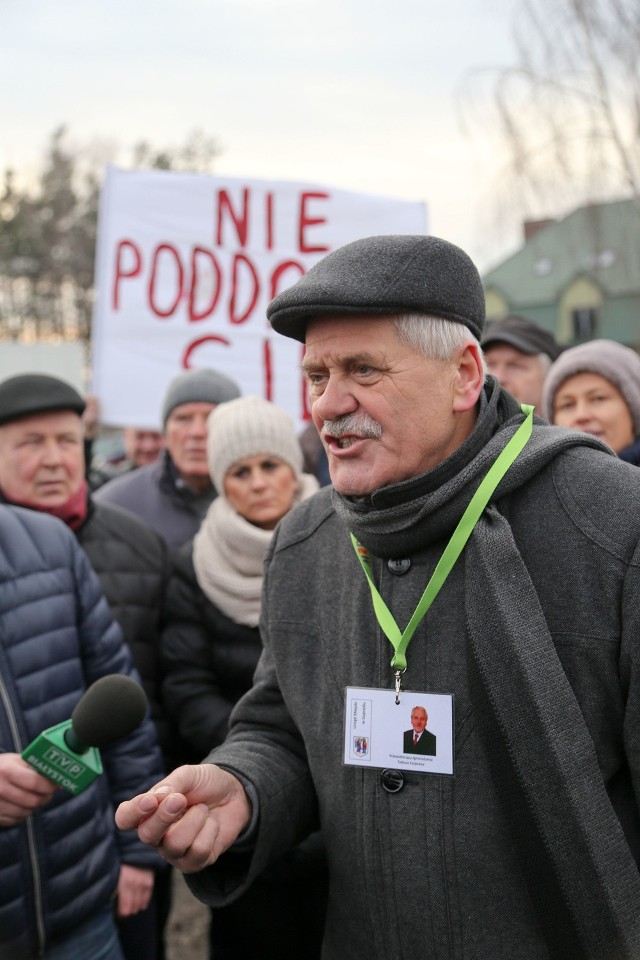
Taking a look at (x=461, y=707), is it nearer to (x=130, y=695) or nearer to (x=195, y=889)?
(x=195, y=889)

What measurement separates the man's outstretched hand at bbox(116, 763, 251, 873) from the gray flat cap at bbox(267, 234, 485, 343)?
2.75 feet

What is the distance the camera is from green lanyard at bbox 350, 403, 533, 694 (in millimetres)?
1782

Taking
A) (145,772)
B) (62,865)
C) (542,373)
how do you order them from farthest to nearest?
(542,373) < (145,772) < (62,865)

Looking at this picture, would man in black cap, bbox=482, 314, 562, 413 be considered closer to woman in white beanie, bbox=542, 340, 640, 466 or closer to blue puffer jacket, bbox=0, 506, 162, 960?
woman in white beanie, bbox=542, 340, 640, 466

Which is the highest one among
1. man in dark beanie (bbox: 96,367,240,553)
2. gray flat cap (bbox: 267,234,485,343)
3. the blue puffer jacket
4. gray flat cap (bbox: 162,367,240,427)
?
gray flat cap (bbox: 267,234,485,343)

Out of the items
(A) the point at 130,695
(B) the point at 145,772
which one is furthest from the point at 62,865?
(A) the point at 130,695

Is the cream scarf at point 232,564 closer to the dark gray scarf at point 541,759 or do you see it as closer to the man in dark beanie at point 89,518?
the man in dark beanie at point 89,518

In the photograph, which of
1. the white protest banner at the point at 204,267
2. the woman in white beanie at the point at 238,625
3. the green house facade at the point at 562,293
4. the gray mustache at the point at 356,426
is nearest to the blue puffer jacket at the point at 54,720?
the woman in white beanie at the point at 238,625

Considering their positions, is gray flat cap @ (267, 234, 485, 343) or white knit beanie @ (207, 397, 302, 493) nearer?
gray flat cap @ (267, 234, 485, 343)

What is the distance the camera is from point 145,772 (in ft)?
9.66

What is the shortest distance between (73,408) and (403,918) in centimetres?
207

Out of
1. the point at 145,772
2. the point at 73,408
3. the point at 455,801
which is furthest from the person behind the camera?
the point at 73,408

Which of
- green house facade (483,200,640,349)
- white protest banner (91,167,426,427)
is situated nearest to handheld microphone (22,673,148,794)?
white protest banner (91,167,426,427)

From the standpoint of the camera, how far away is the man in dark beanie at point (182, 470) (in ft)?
14.3
